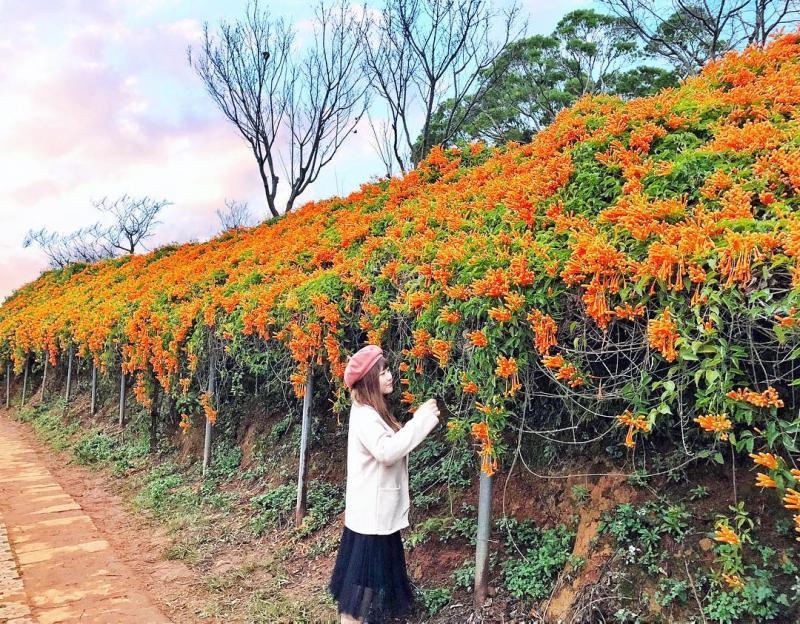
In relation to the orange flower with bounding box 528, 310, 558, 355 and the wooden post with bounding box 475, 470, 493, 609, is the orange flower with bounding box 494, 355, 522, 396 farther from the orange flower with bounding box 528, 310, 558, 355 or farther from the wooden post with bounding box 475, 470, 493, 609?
the wooden post with bounding box 475, 470, 493, 609

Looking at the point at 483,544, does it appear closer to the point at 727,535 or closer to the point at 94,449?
the point at 727,535

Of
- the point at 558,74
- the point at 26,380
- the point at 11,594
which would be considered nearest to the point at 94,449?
the point at 11,594

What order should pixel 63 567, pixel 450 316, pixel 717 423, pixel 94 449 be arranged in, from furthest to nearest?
pixel 94 449 → pixel 63 567 → pixel 450 316 → pixel 717 423

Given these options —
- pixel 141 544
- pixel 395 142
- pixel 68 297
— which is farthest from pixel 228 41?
pixel 141 544

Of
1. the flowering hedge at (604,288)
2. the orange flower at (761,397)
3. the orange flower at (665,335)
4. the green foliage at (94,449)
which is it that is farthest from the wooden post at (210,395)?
the orange flower at (761,397)

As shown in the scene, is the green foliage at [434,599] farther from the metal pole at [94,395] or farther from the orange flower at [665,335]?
the metal pole at [94,395]

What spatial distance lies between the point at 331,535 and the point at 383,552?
186 cm

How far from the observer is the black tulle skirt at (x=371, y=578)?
9.80 ft

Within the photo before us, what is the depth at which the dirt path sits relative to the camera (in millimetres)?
4102

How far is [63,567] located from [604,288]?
16.0 ft

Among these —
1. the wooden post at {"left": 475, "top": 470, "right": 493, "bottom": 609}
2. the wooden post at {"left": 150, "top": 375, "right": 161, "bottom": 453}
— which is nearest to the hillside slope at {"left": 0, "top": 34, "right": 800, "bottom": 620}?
the wooden post at {"left": 475, "top": 470, "right": 493, "bottom": 609}

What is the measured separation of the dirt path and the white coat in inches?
77.9

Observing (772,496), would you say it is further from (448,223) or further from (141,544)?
(141,544)

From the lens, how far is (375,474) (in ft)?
9.71
